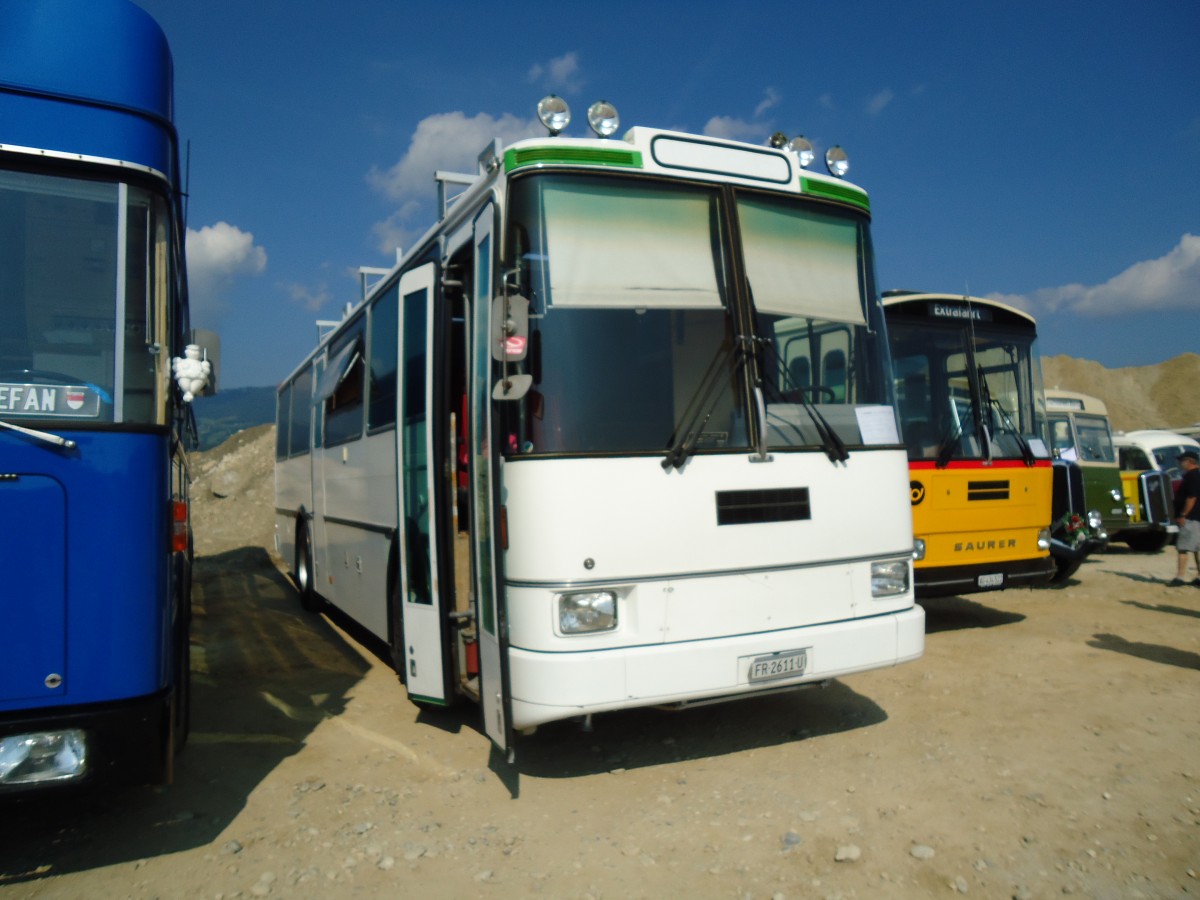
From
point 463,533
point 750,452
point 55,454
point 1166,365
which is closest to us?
point 55,454

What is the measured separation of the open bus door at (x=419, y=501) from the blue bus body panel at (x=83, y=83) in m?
1.91

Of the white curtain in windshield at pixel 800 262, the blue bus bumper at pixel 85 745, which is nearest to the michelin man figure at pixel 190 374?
the blue bus bumper at pixel 85 745

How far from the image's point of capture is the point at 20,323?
365cm

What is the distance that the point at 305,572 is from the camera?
1098cm

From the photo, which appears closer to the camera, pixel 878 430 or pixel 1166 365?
pixel 878 430

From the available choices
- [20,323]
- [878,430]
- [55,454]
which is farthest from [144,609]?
[878,430]

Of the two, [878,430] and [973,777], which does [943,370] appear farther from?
[973,777]

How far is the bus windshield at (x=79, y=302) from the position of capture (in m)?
3.66

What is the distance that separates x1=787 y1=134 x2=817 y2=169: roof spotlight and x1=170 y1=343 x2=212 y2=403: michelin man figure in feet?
11.6

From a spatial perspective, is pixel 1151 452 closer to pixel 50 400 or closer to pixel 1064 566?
pixel 1064 566

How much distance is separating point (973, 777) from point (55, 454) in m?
4.59

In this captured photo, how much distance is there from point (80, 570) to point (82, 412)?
0.63 metres

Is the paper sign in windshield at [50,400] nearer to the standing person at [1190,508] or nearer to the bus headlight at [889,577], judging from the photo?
the bus headlight at [889,577]

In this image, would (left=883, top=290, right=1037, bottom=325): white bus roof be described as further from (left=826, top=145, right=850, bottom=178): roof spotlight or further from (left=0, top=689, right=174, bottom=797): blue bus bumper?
(left=0, top=689, right=174, bottom=797): blue bus bumper
